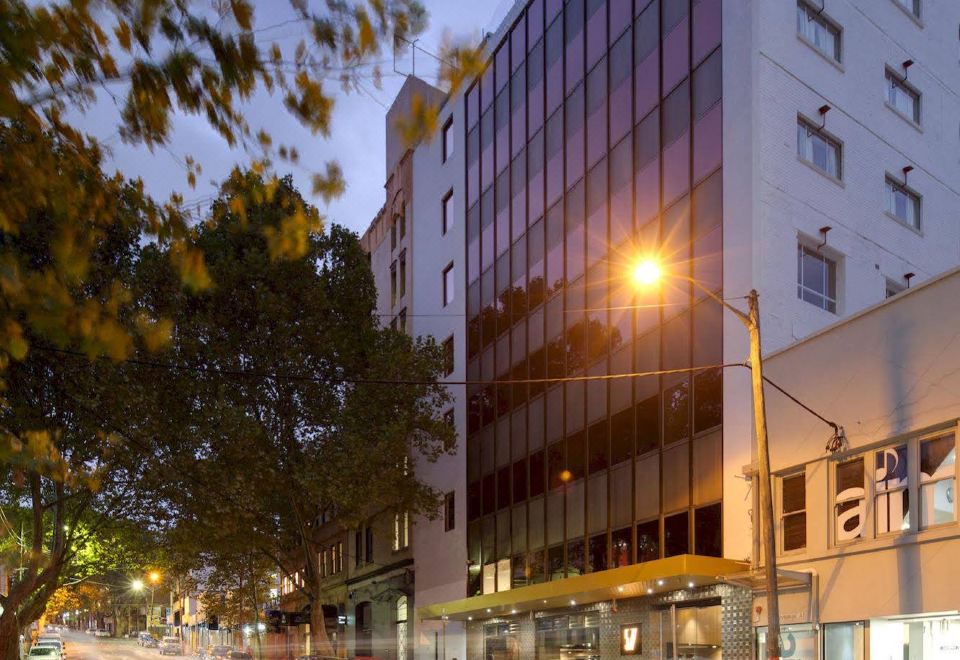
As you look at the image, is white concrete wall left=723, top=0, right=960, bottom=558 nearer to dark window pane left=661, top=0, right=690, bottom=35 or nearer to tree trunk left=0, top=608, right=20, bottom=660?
dark window pane left=661, top=0, right=690, bottom=35

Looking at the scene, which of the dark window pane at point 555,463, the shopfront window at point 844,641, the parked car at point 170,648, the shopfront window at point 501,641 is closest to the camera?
the shopfront window at point 844,641

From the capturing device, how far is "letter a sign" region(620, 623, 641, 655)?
24578 millimetres

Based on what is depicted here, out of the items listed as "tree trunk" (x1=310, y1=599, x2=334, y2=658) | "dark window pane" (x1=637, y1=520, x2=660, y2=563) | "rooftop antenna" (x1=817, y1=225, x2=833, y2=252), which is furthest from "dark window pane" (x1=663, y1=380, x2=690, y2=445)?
"tree trunk" (x1=310, y1=599, x2=334, y2=658)

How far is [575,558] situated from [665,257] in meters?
8.42

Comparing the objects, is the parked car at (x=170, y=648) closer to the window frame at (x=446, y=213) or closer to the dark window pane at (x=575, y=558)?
the window frame at (x=446, y=213)

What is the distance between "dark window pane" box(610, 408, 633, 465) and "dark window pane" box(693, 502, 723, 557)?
3.39m

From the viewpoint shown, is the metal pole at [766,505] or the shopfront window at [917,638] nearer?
the metal pole at [766,505]

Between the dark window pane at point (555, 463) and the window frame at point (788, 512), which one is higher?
the dark window pane at point (555, 463)

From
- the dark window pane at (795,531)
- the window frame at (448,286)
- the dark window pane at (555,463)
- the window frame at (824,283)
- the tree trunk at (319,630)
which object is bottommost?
the tree trunk at (319,630)

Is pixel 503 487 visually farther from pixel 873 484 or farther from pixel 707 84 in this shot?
pixel 873 484

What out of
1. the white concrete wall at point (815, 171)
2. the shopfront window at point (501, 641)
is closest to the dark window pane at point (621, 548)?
the white concrete wall at point (815, 171)

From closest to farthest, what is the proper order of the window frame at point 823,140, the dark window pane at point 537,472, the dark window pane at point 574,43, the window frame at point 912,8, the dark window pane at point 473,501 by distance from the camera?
the window frame at point 823,140
the window frame at point 912,8
the dark window pane at point 574,43
the dark window pane at point 537,472
the dark window pane at point 473,501

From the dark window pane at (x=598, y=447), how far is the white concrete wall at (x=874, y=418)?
269 inches

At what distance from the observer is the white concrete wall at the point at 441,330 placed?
36.4 meters
